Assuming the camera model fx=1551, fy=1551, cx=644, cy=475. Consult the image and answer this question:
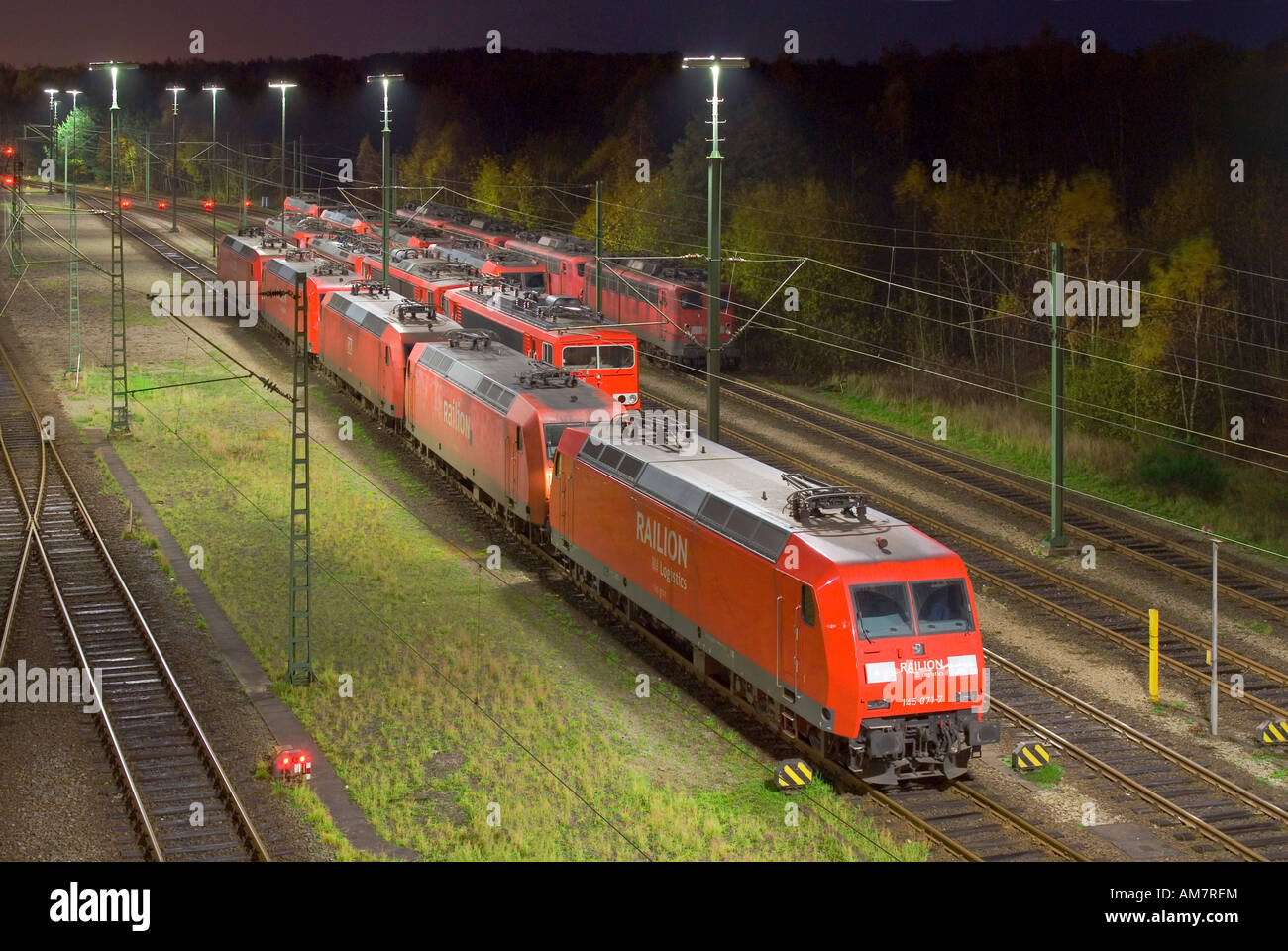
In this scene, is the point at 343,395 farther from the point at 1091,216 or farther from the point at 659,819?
the point at 659,819

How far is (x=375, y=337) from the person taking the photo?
4300 centimetres

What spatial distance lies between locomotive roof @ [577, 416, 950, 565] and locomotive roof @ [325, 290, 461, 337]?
15000mm

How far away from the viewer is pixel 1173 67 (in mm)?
74062

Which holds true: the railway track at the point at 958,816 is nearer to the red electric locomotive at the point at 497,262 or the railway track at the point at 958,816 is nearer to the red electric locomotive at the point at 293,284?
the red electric locomotive at the point at 293,284

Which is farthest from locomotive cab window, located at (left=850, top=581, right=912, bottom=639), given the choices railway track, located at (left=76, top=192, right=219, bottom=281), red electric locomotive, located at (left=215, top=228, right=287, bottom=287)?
railway track, located at (left=76, top=192, right=219, bottom=281)

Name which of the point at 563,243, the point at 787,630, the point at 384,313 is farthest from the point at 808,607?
the point at 563,243

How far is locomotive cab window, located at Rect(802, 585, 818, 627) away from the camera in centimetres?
1921

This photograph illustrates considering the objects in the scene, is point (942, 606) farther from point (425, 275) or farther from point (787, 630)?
point (425, 275)

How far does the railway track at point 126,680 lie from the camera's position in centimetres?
1956

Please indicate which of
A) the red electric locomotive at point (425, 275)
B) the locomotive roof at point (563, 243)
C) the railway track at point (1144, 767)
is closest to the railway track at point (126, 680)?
the railway track at point (1144, 767)

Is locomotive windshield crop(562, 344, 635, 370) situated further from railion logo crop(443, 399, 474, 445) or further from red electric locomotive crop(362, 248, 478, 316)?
red electric locomotive crop(362, 248, 478, 316)

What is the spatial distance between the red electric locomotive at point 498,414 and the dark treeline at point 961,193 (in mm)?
12862

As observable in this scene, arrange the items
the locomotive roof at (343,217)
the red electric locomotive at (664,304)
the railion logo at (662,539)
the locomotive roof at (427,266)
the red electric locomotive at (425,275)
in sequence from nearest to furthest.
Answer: the railion logo at (662,539) → the red electric locomotive at (425,275) → the locomotive roof at (427,266) → the red electric locomotive at (664,304) → the locomotive roof at (343,217)

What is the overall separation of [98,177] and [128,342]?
3811 inches
